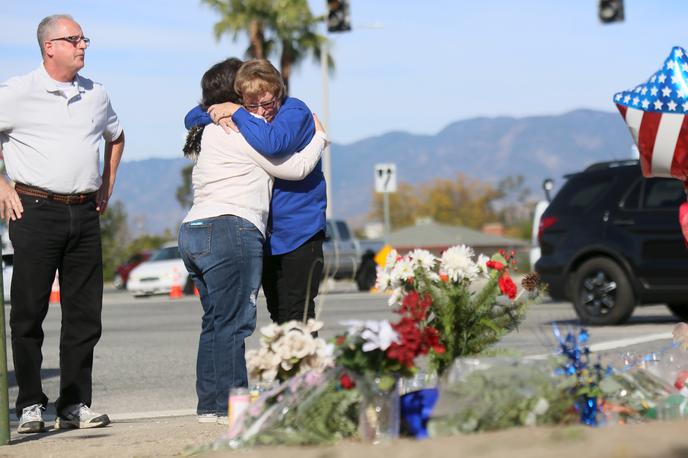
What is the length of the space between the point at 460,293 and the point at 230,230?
1.34 metres

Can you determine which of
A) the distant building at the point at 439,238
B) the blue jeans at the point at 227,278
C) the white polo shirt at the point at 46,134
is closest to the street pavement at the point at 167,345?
the blue jeans at the point at 227,278

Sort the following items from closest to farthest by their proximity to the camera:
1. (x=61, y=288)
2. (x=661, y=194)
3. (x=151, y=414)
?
(x=61, y=288) < (x=151, y=414) < (x=661, y=194)

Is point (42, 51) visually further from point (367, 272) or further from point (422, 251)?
point (367, 272)

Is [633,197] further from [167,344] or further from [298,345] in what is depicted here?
[298,345]

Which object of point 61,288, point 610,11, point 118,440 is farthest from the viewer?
point 610,11

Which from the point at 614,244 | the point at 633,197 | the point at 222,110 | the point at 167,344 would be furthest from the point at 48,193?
the point at 633,197

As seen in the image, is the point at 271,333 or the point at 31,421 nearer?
the point at 271,333

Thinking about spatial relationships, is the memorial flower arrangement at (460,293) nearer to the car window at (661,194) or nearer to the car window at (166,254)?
the car window at (661,194)

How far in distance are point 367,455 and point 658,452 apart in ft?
3.12

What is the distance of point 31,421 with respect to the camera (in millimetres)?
6973

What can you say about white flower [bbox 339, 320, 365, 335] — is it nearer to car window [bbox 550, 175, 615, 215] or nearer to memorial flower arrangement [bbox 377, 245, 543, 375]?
memorial flower arrangement [bbox 377, 245, 543, 375]

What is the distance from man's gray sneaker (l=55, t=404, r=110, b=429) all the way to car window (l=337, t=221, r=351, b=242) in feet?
78.8

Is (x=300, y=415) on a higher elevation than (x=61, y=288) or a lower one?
lower

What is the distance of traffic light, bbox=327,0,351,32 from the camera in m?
22.9
